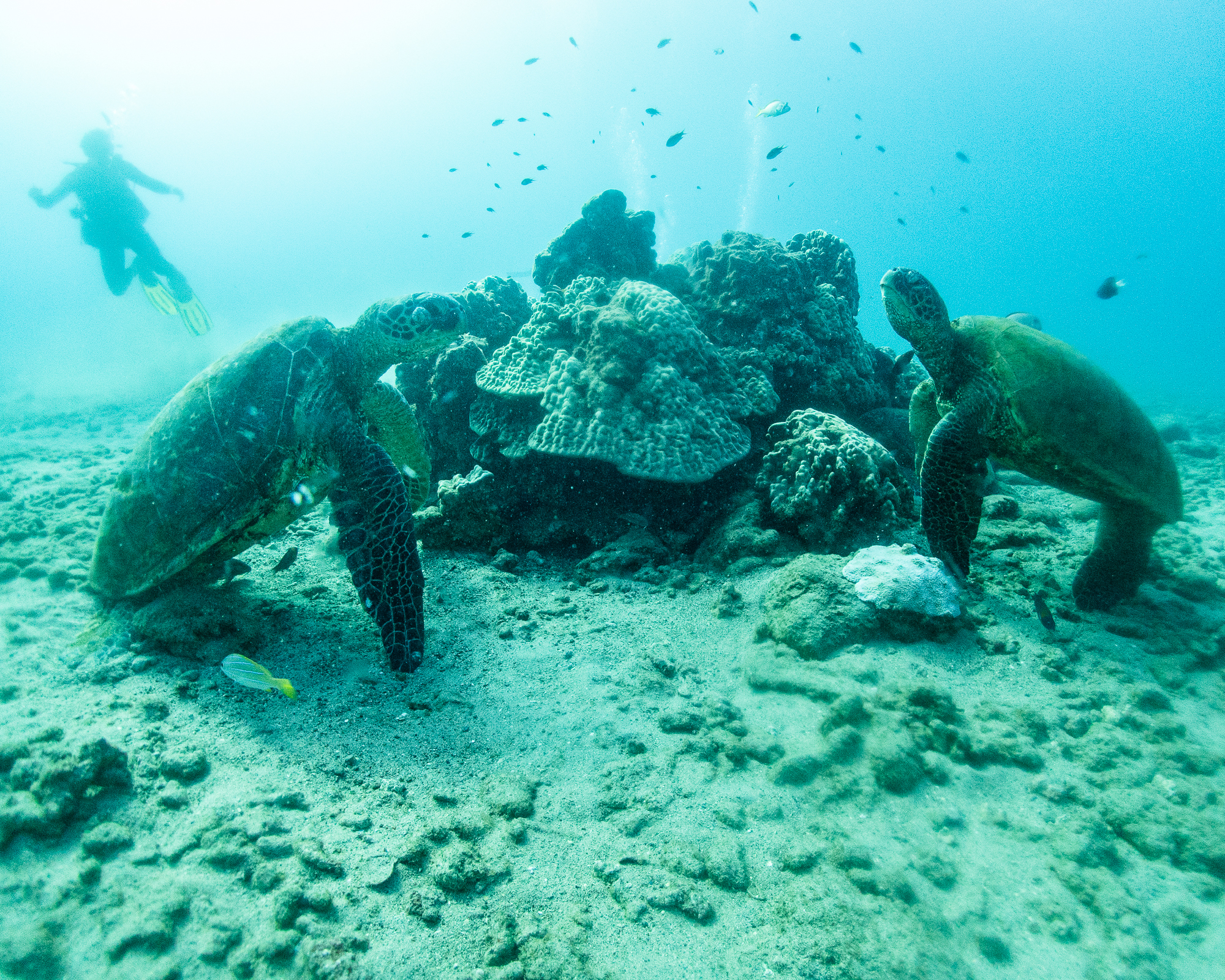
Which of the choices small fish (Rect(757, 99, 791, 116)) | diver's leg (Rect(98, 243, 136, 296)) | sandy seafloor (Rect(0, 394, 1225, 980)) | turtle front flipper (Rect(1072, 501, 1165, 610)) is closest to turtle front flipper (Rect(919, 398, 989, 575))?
sandy seafloor (Rect(0, 394, 1225, 980))

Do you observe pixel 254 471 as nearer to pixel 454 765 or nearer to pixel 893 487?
pixel 454 765

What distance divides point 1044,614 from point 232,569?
18.7 ft

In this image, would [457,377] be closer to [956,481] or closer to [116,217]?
[956,481]

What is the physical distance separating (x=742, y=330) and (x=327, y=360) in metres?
4.43

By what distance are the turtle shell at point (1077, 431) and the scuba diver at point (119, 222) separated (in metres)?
15.5

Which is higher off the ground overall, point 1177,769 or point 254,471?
point 254,471

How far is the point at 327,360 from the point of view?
403 centimetres

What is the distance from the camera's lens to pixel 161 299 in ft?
44.2

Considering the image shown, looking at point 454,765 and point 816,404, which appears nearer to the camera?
point 454,765

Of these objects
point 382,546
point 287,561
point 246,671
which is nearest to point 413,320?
point 382,546

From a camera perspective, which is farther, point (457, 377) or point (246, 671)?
point (457, 377)

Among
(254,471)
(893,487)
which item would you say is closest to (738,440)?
(893,487)

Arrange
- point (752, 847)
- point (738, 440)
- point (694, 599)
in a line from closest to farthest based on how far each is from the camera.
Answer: point (752, 847)
point (694, 599)
point (738, 440)

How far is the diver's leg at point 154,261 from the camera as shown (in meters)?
12.9
